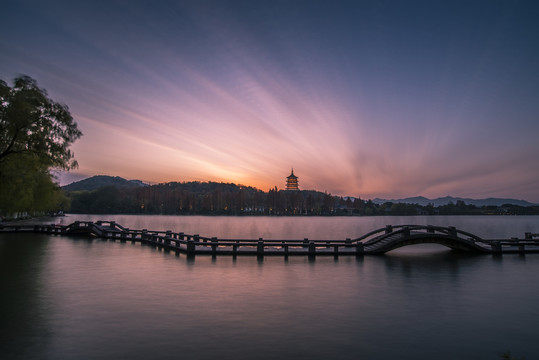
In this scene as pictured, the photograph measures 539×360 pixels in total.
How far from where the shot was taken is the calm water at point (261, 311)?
26.4 feet

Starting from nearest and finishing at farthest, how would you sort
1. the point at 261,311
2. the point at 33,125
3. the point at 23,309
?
the point at 23,309 → the point at 261,311 → the point at 33,125

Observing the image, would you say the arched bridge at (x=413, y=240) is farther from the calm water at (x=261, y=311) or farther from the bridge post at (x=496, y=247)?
the calm water at (x=261, y=311)

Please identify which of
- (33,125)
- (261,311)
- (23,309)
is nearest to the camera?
(23,309)

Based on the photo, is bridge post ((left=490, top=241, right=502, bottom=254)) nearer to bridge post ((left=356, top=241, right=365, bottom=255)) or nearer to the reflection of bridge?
the reflection of bridge

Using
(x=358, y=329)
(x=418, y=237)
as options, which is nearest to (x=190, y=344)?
(x=358, y=329)

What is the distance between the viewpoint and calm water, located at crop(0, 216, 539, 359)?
8.05 metres

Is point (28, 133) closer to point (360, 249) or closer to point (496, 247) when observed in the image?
point (360, 249)

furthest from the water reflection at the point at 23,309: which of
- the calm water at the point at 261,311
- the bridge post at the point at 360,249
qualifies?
the bridge post at the point at 360,249

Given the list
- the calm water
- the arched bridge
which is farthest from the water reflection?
the arched bridge

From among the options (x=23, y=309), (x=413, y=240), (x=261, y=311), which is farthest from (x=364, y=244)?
(x=23, y=309)

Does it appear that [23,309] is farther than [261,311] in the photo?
No

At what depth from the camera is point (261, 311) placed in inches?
433

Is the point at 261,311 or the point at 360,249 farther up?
the point at 360,249

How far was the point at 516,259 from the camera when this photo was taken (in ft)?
80.0
